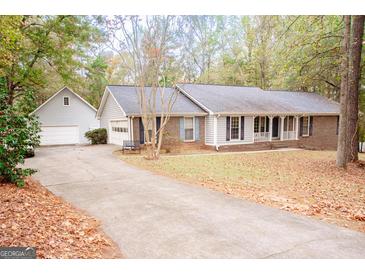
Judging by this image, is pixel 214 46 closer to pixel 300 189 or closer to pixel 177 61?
pixel 177 61

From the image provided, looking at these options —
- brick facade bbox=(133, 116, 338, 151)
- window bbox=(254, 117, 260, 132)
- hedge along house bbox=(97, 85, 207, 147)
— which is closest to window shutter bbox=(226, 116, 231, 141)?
brick facade bbox=(133, 116, 338, 151)

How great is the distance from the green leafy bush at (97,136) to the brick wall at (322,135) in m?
14.6

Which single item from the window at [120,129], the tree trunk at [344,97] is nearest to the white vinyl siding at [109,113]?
the window at [120,129]

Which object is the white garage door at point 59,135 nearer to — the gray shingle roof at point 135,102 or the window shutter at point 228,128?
the gray shingle roof at point 135,102

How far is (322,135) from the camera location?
21625mm

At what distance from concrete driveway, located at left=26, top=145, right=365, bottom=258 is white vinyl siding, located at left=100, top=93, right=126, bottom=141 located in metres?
11.0

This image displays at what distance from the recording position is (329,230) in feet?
14.7

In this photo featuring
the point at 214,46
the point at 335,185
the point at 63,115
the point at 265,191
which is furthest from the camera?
the point at 214,46

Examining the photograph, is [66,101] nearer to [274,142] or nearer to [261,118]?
[261,118]

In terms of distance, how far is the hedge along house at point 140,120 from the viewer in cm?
1636

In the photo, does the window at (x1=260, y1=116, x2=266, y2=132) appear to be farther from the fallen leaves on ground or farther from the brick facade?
the fallen leaves on ground

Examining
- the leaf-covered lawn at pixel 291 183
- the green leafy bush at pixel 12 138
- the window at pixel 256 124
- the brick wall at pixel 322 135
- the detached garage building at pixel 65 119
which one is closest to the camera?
the leaf-covered lawn at pixel 291 183
